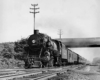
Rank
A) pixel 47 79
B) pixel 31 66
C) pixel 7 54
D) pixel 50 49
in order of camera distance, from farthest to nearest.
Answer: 1. pixel 7 54
2. pixel 50 49
3. pixel 31 66
4. pixel 47 79

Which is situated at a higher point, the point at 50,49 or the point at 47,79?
the point at 50,49

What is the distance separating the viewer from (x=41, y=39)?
643 inches

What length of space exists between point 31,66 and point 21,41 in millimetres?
14469

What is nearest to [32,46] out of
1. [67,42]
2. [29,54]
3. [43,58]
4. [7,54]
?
[29,54]

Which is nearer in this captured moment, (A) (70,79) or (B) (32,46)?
(A) (70,79)

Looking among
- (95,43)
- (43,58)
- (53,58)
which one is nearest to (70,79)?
(43,58)

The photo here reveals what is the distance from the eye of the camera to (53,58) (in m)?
16.5

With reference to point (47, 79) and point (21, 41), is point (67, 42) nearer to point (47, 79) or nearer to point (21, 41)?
point (21, 41)

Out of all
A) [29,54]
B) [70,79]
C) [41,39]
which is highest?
[41,39]

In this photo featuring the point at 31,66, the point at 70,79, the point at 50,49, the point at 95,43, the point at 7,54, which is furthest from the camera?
the point at 95,43

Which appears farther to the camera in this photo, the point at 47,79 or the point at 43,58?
the point at 43,58

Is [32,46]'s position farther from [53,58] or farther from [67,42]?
[67,42]

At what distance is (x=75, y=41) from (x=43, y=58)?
2596 centimetres

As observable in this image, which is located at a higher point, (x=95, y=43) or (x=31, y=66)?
(x=95, y=43)
